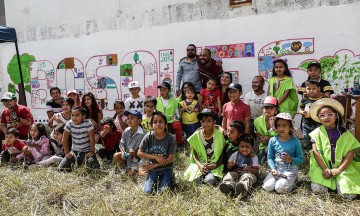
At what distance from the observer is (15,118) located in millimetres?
4953

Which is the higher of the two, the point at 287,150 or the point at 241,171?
the point at 287,150

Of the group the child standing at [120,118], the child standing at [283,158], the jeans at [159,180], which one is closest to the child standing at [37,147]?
the child standing at [120,118]

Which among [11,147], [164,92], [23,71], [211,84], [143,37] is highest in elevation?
[143,37]

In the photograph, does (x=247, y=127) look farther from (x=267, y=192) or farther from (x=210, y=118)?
(x=267, y=192)

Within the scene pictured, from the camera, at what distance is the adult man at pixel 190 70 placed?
5082 mm

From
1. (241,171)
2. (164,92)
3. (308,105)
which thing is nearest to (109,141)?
(164,92)

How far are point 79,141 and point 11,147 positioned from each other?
3.89 feet

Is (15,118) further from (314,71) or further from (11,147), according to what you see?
(314,71)

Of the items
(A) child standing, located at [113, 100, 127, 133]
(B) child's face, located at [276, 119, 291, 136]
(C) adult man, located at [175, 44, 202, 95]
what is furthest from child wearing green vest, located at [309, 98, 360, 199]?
(A) child standing, located at [113, 100, 127, 133]

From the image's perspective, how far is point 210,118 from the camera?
3.46 m

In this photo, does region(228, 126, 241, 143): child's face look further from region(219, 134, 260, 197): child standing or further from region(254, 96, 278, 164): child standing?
region(254, 96, 278, 164): child standing

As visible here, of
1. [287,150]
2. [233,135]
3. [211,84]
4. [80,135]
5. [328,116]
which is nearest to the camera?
[328,116]

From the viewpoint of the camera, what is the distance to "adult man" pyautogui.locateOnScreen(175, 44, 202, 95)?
5.08m

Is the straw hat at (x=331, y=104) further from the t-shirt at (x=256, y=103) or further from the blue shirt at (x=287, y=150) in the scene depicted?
the t-shirt at (x=256, y=103)
